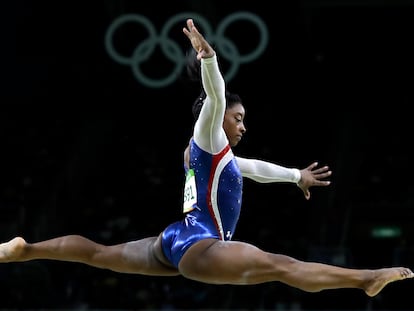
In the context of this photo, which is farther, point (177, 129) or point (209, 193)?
point (177, 129)

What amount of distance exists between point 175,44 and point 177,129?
3613 mm

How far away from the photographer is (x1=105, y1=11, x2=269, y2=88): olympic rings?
11477mm

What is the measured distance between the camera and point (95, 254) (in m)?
4.89

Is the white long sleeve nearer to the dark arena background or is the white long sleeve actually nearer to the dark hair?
the dark hair

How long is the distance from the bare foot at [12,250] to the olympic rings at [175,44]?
657 cm

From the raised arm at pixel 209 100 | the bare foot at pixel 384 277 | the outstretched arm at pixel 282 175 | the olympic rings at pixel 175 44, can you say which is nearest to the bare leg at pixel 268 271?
the bare foot at pixel 384 277

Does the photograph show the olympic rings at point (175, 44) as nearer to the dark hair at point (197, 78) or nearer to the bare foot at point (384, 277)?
the dark hair at point (197, 78)

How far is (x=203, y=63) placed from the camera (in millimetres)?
4422

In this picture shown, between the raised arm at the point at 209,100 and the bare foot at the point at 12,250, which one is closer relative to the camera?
the raised arm at the point at 209,100

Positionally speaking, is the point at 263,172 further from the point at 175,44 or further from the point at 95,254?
the point at 175,44

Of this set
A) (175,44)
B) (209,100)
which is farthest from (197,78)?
(175,44)

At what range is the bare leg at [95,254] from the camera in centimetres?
488

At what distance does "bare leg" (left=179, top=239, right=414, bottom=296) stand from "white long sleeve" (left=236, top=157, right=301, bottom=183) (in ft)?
2.42

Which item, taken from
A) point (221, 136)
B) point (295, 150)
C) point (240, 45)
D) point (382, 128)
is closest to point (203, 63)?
point (221, 136)
